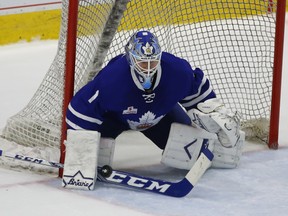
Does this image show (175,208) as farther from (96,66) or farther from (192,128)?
(96,66)

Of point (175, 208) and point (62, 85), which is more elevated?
point (62, 85)

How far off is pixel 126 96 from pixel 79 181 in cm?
33

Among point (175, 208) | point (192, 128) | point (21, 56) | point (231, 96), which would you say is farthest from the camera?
point (21, 56)

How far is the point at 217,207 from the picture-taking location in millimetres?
3430

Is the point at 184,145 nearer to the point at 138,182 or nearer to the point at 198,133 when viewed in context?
the point at 198,133

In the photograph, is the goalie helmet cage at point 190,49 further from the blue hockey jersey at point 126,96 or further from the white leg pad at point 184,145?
the white leg pad at point 184,145

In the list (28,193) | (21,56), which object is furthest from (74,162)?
(21,56)

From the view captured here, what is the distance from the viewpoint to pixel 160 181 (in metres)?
3.59

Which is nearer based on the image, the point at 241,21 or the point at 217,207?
the point at 217,207

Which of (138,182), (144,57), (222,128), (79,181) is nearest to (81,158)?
(79,181)

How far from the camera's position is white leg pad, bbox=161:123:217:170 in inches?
149

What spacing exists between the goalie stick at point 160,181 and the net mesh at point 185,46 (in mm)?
389

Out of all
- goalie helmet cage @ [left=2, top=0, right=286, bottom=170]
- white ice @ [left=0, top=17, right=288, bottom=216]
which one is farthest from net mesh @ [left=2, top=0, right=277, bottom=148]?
white ice @ [left=0, top=17, right=288, bottom=216]

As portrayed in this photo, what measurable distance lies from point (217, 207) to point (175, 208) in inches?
5.5
